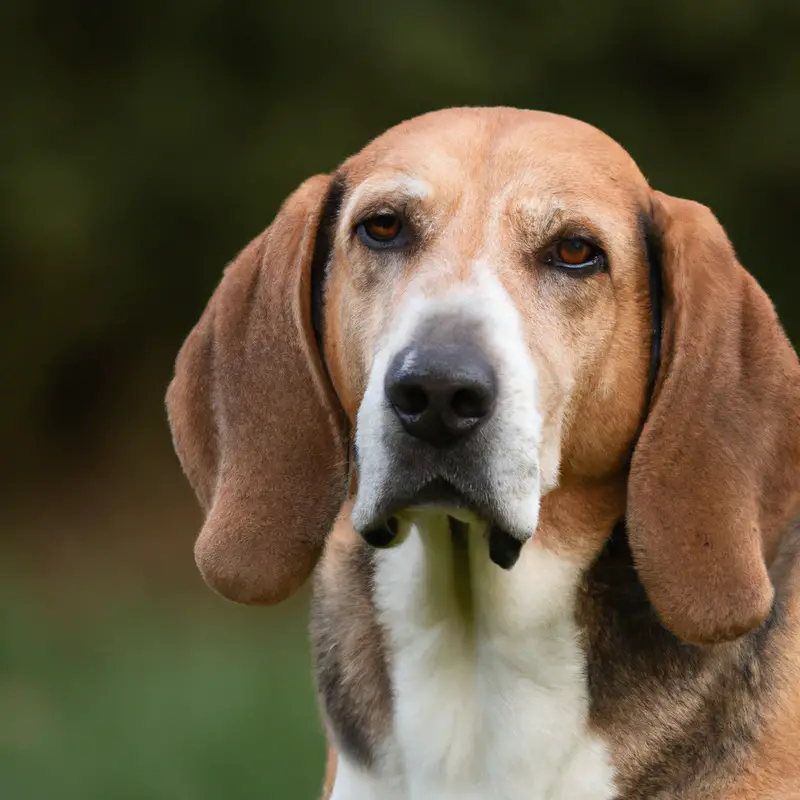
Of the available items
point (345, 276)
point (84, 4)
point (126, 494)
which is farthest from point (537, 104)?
point (345, 276)

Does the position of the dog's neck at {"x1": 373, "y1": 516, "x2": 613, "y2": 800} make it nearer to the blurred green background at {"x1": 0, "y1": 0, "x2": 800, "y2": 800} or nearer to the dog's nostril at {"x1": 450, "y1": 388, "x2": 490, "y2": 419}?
the dog's nostril at {"x1": 450, "y1": 388, "x2": 490, "y2": 419}

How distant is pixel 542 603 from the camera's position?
3549 millimetres

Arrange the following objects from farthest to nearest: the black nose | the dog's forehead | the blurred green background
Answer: the blurred green background < the dog's forehead < the black nose

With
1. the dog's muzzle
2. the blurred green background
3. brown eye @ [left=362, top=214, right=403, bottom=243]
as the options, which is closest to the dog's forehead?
brown eye @ [left=362, top=214, right=403, bottom=243]

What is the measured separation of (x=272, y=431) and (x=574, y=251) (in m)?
0.86

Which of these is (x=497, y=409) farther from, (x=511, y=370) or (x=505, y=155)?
(x=505, y=155)

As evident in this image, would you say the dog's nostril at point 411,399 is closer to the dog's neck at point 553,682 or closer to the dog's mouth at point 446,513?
the dog's mouth at point 446,513

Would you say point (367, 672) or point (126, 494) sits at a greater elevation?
point (367, 672)

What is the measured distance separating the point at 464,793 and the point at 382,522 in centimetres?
70

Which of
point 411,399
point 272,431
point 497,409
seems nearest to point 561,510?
point 497,409

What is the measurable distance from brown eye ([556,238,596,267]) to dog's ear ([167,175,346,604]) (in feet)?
2.13

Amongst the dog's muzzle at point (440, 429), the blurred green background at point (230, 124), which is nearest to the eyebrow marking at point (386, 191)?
the dog's muzzle at point (440, 429)

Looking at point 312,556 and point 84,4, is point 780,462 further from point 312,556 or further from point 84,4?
point 84,4

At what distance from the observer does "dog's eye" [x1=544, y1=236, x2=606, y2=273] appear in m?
3.53
